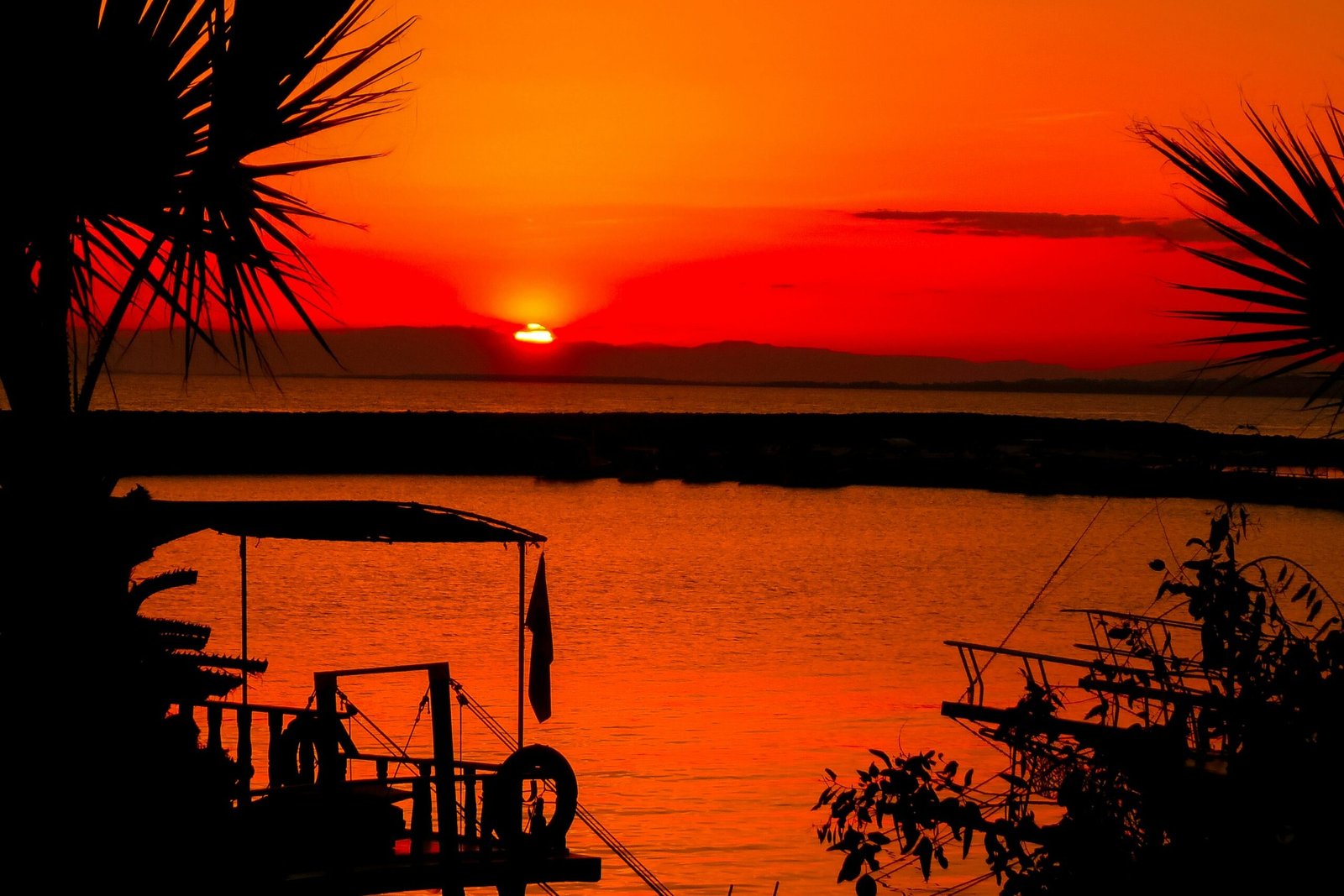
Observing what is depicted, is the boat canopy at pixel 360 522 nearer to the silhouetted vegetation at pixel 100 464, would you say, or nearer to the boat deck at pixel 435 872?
the boat deck at pixel 435 872

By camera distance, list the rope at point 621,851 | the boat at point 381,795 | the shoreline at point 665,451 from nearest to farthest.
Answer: the boat at point 381,795
the rope at point 621,851
the shoreline at point 665,451

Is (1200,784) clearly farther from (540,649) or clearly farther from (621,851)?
(621,851)

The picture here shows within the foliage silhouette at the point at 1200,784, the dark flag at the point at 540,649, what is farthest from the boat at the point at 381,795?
the foliage silhouette at the point at 1200,784

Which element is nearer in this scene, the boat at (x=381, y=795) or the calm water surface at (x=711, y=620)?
the boat at (x=381, y=795)

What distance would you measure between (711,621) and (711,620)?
0.42ft

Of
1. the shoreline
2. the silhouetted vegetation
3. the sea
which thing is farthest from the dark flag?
A: the shoreline

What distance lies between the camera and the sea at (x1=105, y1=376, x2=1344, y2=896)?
18.8 m

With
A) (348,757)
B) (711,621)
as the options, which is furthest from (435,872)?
(711,621)

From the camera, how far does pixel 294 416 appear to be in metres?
92.8

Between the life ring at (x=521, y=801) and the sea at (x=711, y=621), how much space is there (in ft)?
8.28

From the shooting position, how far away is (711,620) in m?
36.9

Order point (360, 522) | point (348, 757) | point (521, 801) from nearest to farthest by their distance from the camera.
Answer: point (360, 522)
point (521, 801)
point (348, 757)

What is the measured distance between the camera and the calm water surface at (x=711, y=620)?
63.8ft

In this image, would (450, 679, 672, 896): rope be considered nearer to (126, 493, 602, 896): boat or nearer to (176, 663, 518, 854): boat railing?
(176, 663, 518, 854): boat railing
